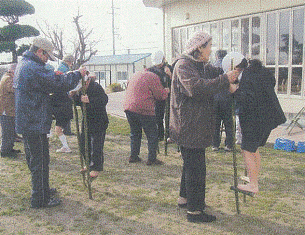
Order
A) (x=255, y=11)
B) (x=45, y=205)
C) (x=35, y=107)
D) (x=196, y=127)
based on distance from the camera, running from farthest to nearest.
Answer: (x=255, y=11) → (x=45, y=205) → (x=35, y=107) → (x=196, y=127)

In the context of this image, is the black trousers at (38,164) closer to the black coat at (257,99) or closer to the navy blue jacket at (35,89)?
the navy blue jacket at (35,89)

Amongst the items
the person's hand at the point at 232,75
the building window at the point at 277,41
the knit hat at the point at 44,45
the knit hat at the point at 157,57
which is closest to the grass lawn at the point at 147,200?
the person's hand at the point at 232,75

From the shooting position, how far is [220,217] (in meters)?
3.81

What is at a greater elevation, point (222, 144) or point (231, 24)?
point (231, 24)

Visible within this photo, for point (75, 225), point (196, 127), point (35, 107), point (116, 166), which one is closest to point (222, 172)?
point (116, 166)

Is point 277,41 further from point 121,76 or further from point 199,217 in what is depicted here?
point 121,76

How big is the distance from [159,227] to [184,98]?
4.42 feet

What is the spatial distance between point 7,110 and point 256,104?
193 inches

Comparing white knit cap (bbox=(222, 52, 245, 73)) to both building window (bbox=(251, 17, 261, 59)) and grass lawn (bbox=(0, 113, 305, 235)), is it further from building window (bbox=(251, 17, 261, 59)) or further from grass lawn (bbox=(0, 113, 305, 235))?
building window (bbox=(251, 17, 261, 59))

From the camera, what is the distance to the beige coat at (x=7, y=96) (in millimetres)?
6617

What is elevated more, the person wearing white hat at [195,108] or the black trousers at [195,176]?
the person wearing white hat at [195,108]

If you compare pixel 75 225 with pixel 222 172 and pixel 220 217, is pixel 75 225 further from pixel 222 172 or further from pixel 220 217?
pixel 222 172

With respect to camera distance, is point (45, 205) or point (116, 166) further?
point (116, 166)

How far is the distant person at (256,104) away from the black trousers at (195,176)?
490mm
